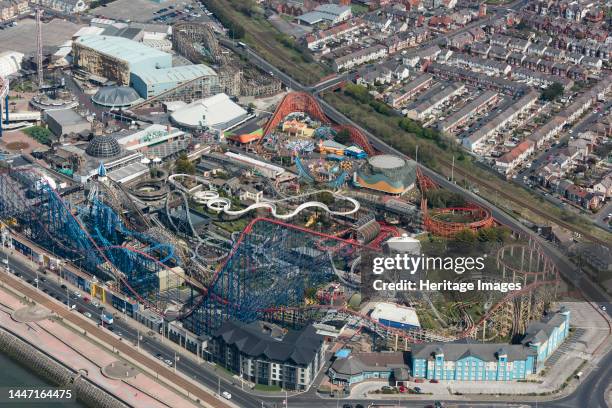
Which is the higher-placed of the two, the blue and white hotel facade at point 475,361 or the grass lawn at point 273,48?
the blue and white hotel facade at point 475,361

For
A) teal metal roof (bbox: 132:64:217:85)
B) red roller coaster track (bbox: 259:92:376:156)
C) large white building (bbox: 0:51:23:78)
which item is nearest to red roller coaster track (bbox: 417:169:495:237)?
red roller coaster track (bbox: 259:92:376:156)

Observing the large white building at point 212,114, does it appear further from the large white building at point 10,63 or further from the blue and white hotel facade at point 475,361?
the blue and white hotel facade at point 475,361

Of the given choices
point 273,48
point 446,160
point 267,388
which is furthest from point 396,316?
point 273,48

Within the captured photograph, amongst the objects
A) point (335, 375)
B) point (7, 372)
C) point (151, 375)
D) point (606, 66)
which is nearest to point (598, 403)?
point (335, 375)

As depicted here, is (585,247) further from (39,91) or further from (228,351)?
(39,91)

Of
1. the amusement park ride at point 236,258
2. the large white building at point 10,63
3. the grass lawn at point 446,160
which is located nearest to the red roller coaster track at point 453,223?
the amusement park ride at point 236,258

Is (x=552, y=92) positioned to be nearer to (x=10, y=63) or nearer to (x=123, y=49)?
(x=123, y=49)
